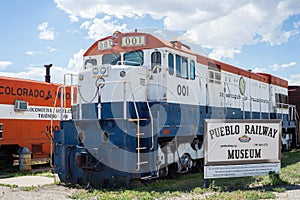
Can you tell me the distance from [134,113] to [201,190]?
2371 millimetres

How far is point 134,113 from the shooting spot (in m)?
8.73

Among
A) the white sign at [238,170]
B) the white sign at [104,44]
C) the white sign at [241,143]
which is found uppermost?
the white sign at [104,44]

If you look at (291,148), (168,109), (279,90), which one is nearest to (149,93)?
(168,109)

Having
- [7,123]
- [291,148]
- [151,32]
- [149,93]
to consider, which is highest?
[151,32]

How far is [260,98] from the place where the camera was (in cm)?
1620

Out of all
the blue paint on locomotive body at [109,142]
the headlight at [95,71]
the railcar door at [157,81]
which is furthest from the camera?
the railcar door at [157,81]

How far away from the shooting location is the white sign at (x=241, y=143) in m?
8.36

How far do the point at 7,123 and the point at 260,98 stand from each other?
1052cm

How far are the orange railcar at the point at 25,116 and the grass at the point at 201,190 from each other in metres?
5.04

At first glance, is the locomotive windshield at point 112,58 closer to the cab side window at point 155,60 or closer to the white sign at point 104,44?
the white sign at point 104,44

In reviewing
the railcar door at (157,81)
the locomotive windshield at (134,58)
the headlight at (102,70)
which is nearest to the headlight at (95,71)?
the headlight at (102,70)

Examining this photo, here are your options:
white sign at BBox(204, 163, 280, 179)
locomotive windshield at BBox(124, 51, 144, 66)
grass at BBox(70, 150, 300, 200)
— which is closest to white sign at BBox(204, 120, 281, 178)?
white sign at BBox(204, 163, 280, 179)

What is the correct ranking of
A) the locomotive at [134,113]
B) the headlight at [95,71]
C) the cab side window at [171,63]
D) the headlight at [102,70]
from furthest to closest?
the cab side window at [171,63], the headlight at [95,71], the headlight at [102,70], the locomotive at [134,113]

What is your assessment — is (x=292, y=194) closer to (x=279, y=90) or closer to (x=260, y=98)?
(x=260, y=98)
